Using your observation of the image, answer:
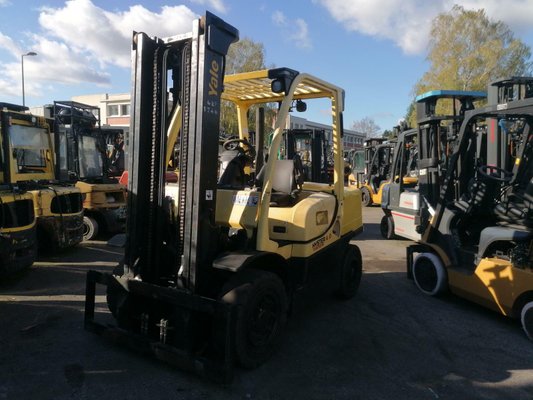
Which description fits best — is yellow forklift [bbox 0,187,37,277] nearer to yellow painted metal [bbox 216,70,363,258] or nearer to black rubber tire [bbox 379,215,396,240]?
yellow painted metal [bbox 216,70,363,258]

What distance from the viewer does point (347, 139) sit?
212ft

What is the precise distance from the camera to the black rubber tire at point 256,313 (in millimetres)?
3314

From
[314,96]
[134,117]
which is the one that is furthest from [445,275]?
[134,117]

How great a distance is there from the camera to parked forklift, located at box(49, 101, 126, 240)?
9234 millimetres

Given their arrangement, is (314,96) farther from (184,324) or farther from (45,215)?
(45,215)

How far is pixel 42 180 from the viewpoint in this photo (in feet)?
25.1

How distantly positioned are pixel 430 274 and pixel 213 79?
163 inches

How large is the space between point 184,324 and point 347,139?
6375 centimetres

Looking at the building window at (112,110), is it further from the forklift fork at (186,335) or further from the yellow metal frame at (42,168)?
the forklift fork at (186,335)

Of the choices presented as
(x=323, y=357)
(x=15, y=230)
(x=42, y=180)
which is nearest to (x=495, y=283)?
(x=323, y=357)

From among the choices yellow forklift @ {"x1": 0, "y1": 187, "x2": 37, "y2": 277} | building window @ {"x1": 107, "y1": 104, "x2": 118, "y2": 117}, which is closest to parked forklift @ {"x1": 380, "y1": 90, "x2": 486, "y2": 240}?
yellow forklift @ {"x1": 0, "y1": 187, "x2": 37, "y2": 277}

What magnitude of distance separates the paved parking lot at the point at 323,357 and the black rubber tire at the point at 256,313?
18cm

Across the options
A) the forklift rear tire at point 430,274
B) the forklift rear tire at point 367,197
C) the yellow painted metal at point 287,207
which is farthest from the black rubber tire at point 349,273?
the forklift rear tire at point 367,197

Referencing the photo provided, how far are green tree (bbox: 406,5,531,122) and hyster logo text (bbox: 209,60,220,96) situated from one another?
3024 centimetres
